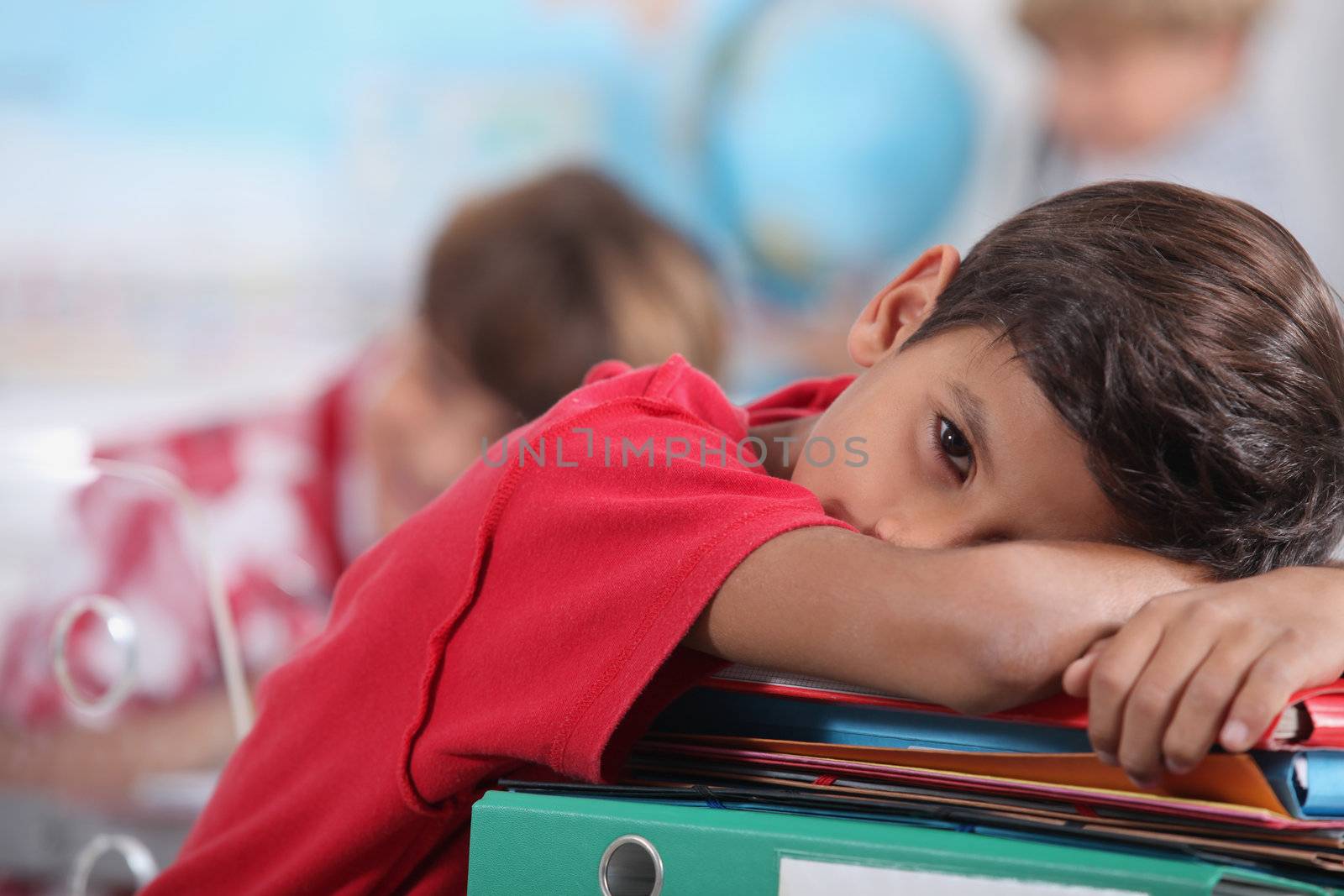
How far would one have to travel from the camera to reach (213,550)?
134 centimetres

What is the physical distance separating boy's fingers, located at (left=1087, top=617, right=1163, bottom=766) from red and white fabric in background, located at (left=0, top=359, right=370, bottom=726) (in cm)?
73

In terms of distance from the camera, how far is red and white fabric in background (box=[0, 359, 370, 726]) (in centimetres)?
108

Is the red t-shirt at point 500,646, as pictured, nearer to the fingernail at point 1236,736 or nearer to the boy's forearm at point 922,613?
the boy's forearm at point 922,613

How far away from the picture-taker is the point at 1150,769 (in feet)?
1.36

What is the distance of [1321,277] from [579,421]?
1.15 feet

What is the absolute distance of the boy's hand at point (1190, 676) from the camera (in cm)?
41

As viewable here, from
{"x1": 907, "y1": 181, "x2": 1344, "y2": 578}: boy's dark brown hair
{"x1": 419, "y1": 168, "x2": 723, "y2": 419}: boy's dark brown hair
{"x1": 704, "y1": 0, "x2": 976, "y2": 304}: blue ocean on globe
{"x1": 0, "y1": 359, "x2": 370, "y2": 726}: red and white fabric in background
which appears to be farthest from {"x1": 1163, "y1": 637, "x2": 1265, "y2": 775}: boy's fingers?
{"x1": 704, "y1": 0, "x2": 976, "y2": 304}: blue ocean on globe

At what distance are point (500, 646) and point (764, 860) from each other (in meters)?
0.17

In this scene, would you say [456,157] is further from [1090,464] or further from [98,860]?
[1090,464]

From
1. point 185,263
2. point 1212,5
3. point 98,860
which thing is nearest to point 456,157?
point 185,263

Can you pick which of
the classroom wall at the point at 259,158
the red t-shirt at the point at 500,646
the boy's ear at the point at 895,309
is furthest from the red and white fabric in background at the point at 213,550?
the boy's ear at the point at 895,309

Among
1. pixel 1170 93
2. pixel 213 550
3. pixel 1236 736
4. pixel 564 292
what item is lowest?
pixel 213 550

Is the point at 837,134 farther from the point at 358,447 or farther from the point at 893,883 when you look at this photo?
the point at 893,883

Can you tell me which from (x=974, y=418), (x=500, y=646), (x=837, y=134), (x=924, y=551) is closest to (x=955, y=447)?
(x=974, y=418)
